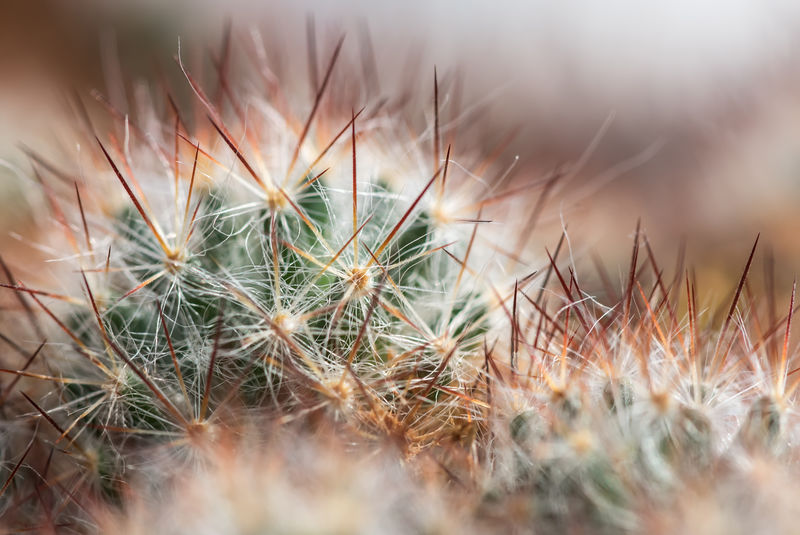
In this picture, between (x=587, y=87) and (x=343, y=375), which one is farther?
(x=587, y=87)

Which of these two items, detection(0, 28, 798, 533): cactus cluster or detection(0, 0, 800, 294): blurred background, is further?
detection(0, 0, 800, 294): blurred background

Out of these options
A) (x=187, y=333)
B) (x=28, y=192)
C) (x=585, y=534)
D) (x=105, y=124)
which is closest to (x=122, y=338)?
(x=187, y=333)

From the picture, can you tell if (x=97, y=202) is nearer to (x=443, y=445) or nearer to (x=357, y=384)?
(x=357, y=384)

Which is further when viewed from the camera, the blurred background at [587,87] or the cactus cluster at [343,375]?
the blurred background at [587,87]

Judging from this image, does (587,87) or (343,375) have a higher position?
(587,87)
